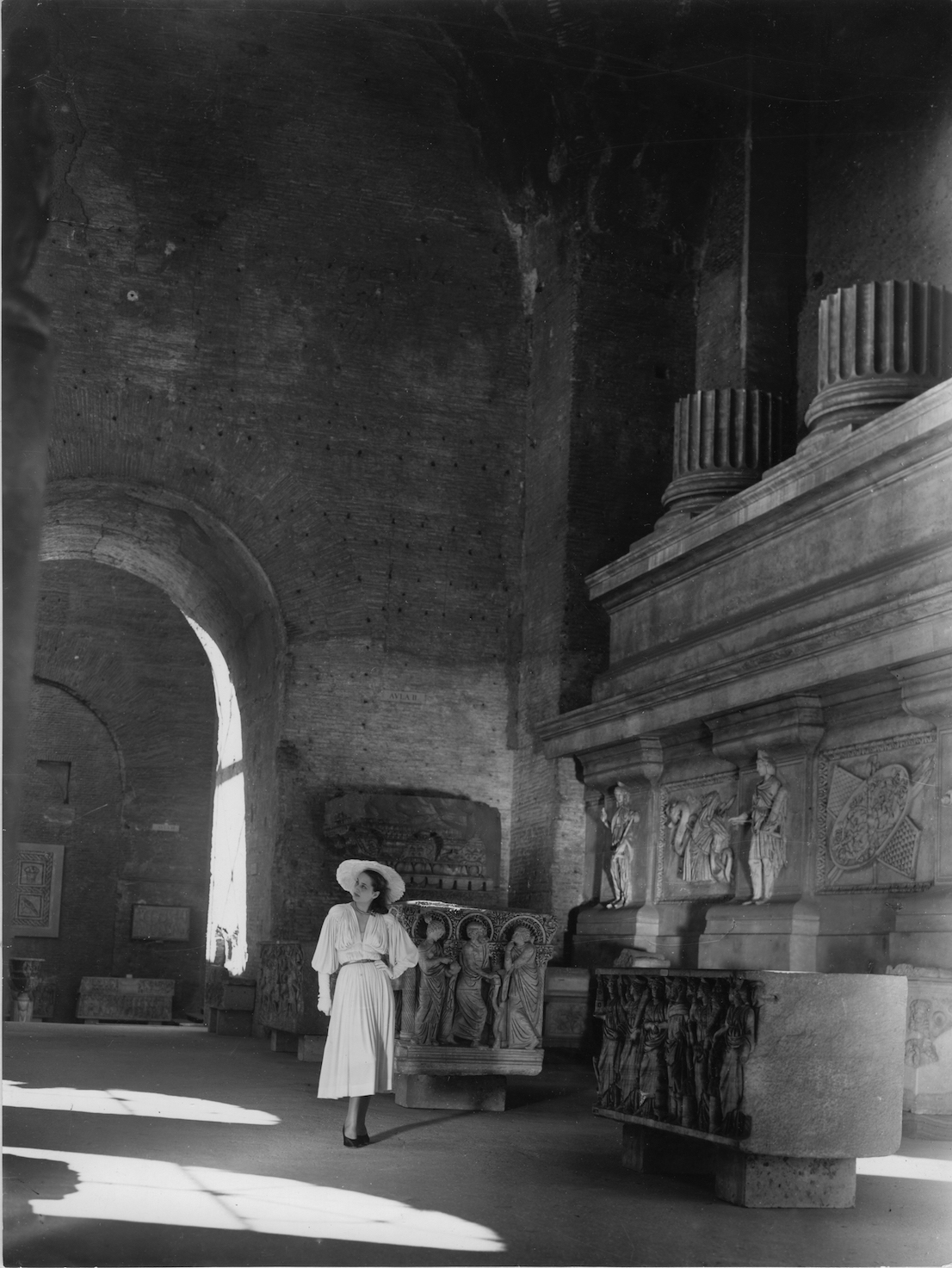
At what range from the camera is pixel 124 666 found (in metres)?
22.1

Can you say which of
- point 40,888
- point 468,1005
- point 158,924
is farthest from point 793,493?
point 40,888

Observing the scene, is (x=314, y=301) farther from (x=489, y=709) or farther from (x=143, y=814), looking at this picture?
(x=143, y=814)

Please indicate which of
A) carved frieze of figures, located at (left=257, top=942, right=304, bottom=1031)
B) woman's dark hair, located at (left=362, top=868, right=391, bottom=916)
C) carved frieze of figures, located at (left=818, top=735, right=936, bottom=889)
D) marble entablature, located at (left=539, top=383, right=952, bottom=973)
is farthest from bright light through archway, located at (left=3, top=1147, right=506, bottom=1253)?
carved frieze of figures, located at (left=257, top=942, right=304, bottom=1031)

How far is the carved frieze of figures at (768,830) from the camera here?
10.8 metres

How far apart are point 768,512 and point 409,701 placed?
478 centimetres

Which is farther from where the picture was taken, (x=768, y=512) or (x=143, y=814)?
(x=143, y=814)

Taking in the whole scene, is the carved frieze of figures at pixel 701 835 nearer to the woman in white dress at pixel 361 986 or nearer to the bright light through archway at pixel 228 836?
the woman in white dress at pixel 361 986

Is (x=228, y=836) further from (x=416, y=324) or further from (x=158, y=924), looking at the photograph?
(x=416, y=324)

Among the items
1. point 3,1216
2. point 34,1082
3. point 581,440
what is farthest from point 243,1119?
point 581,440

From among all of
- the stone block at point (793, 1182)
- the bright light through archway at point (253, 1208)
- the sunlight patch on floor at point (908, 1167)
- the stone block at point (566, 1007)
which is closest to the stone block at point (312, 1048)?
the stone block at point (566, 1007)

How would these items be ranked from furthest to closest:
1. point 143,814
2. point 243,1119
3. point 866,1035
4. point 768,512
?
1. point 143,814
2. point 768,512
3. point 243,1119
4. point 866,1035

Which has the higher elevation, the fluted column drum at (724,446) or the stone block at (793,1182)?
the fluted column drum at (724,446)

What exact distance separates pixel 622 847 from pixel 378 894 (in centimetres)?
585

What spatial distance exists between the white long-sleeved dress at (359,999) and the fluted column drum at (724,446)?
6.88 metres
